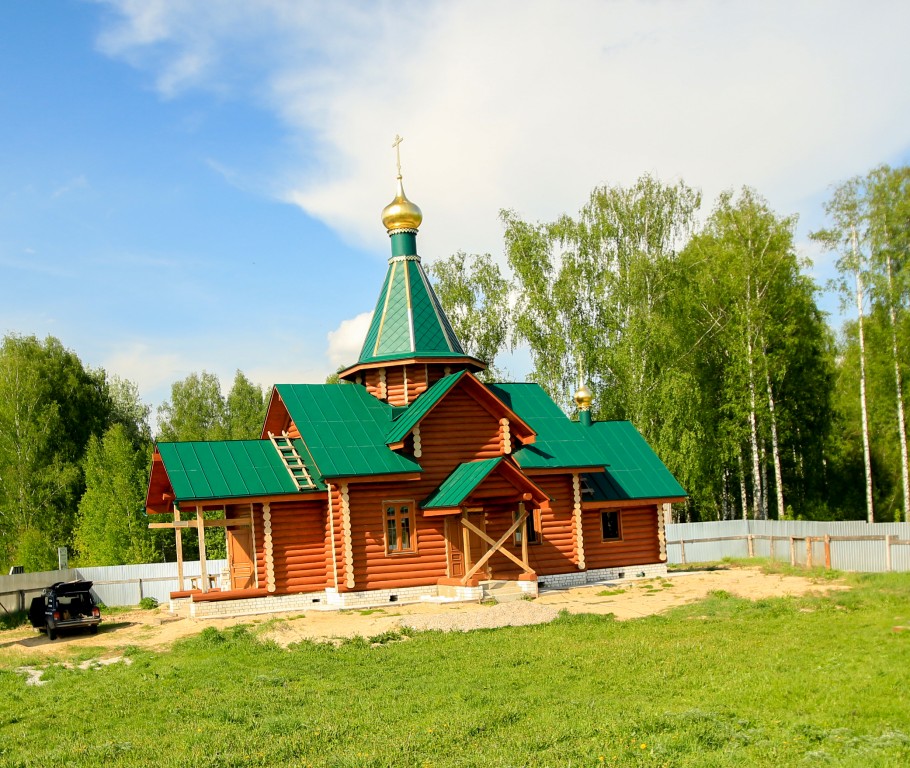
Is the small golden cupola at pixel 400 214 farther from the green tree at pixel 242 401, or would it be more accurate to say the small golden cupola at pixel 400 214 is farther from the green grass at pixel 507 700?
the green tree at pixel 242 401

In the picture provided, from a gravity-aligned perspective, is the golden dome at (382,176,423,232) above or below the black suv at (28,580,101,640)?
above

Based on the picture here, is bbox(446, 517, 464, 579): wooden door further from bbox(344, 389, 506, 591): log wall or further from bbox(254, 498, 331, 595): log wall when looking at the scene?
bbox(254, 498, 331, 595): log wall

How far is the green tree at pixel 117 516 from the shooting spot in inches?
1266

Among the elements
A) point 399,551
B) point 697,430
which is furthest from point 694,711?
point 697,430

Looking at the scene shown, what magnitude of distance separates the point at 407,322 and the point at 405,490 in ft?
15.4

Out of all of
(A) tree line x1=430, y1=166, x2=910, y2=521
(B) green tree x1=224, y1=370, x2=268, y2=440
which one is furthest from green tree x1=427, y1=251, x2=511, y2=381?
(B) green tree x1=224, y1=370, x2=268, y2=440

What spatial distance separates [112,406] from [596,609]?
37.1 meters

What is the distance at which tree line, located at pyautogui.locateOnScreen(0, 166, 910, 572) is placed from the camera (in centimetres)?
3198

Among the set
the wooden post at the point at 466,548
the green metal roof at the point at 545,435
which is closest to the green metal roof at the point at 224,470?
the wooden post at the point at 466,548

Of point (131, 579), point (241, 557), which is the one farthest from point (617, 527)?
point (131, 579)

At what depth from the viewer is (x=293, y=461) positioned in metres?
22.5

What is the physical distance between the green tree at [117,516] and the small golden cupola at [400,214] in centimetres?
1427

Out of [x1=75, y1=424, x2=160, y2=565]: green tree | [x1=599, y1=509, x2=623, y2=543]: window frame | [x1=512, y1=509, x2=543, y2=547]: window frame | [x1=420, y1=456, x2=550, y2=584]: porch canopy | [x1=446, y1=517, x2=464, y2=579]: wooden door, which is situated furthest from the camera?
[x1=75, y1=424, x2=160, y2=565]: green tree

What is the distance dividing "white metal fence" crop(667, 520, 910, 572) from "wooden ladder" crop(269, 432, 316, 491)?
1354cm
